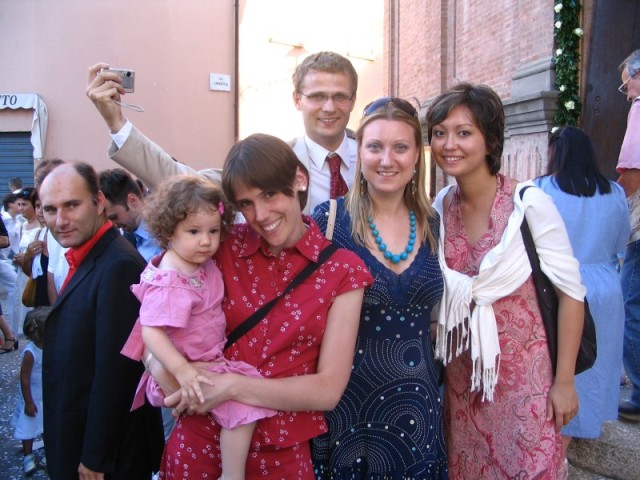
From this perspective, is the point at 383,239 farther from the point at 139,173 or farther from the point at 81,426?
the point at 81,426

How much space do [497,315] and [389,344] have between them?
51cm

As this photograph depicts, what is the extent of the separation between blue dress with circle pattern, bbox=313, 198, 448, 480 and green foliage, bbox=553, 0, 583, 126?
558 cm

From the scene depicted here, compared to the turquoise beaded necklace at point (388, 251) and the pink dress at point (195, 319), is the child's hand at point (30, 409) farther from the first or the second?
the turquoise beaded necklace at point (388, 251)

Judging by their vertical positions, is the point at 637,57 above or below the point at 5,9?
below

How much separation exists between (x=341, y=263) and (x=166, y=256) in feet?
2.04

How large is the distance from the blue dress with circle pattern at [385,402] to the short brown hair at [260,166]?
462 millimetres

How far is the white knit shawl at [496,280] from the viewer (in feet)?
7.11

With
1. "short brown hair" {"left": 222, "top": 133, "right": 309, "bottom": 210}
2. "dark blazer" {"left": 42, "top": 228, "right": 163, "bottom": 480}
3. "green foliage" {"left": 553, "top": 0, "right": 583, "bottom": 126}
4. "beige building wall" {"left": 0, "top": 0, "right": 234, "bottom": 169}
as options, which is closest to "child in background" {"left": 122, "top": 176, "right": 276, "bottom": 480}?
"short brown hair" {"left": 222, "top": 133, "right": 309, "bottom": 210}

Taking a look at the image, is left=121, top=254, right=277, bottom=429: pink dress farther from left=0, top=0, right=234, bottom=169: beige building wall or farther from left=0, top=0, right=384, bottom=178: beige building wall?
left=0, top=0, right=234, bottom=169: beige building wall

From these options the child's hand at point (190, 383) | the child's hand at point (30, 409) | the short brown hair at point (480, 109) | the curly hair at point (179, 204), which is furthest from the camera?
the child's hand at point (30, 409)

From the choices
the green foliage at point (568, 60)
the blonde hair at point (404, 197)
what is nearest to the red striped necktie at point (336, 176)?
the blonde hair at point (404, 197)

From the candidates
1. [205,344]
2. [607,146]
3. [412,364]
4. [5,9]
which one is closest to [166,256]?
[205,344]

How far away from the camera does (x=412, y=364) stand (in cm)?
208

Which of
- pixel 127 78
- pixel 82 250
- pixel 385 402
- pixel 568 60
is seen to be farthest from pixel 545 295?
pixel 568 60
